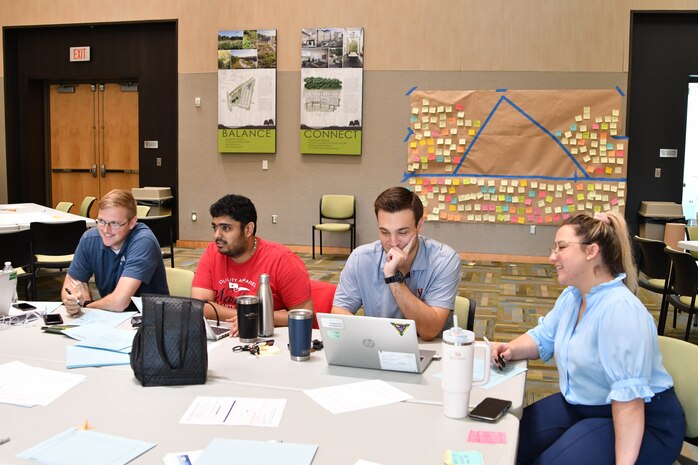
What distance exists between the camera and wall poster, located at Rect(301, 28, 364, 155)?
29.0 feet

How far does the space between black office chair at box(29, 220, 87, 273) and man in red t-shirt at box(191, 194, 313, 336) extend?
267 centimetres

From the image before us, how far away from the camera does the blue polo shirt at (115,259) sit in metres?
3.32

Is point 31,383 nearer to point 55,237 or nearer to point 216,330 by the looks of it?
point 216,330

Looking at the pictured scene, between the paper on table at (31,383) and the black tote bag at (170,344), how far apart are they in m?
0.21

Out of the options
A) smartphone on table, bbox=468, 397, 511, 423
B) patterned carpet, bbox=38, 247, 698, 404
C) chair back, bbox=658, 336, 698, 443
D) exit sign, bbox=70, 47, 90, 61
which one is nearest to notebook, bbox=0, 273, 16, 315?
smartphone on table, bbox=468, 397, 511, 423

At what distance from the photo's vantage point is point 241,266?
3.15m

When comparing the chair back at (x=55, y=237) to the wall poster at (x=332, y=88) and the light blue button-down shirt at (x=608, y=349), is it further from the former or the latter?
the light blue button-down shirt at (x=608, y=349)

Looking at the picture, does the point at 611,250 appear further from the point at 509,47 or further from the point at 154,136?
the point at 154,136

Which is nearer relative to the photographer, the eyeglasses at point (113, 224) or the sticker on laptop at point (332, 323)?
the sticker on laptop at point (332, 323)

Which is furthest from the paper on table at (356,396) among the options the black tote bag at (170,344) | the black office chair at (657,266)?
the black office chair at (657,266)

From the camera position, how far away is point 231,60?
920 centimetres

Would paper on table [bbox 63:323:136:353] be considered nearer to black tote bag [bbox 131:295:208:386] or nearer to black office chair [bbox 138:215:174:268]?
black tote bag [bbox 131:295:208:386]

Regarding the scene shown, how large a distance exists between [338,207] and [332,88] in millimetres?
1556

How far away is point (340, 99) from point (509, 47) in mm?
2223
